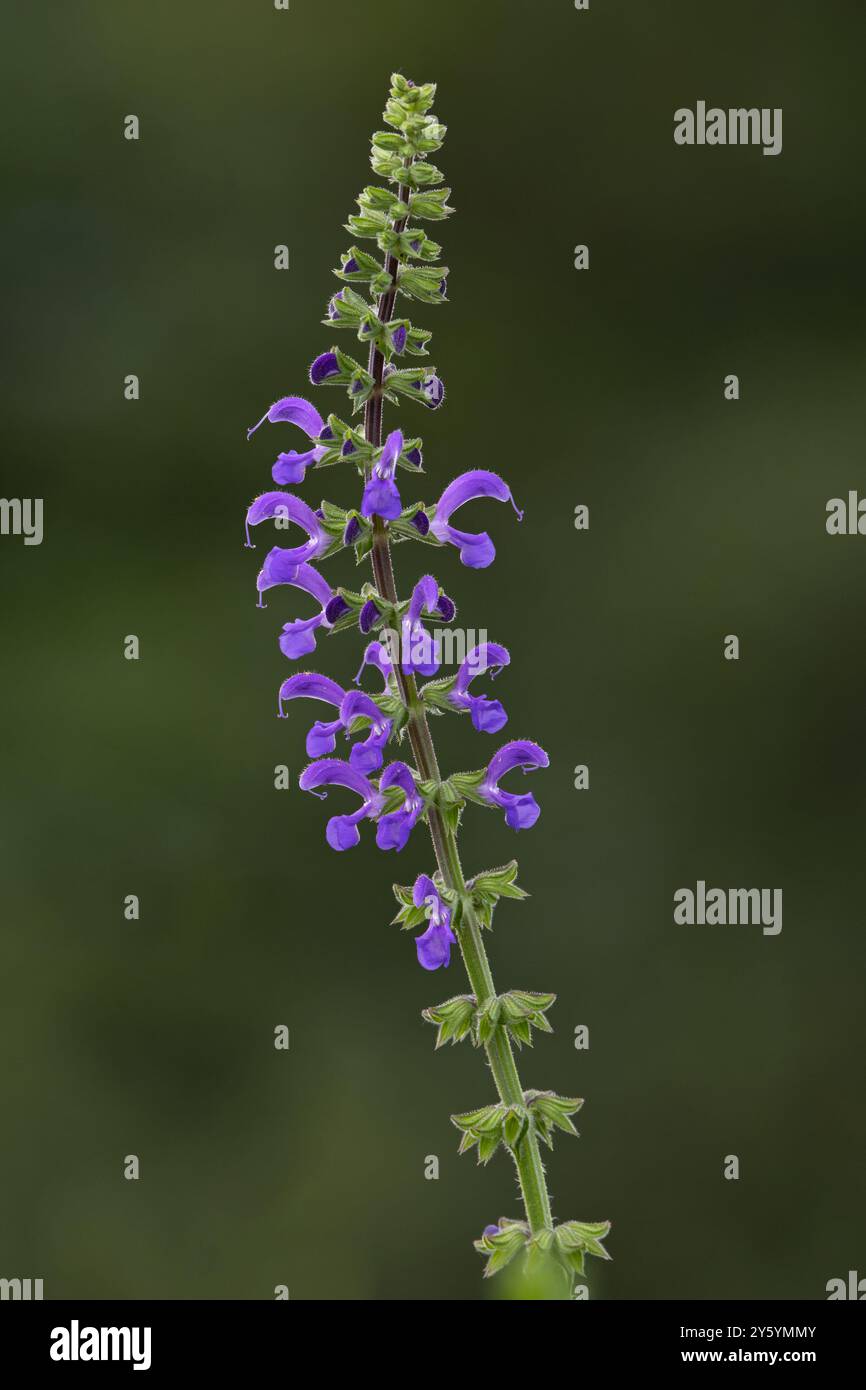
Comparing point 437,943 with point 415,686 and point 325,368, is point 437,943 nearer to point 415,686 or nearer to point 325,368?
point 415,686

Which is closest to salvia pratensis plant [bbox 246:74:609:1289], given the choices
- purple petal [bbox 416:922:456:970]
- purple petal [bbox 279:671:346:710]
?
purple petal [bbox 416:922:456:970]

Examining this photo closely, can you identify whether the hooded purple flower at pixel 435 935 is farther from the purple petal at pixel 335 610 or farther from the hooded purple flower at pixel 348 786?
the purple petal at pixel 335 610

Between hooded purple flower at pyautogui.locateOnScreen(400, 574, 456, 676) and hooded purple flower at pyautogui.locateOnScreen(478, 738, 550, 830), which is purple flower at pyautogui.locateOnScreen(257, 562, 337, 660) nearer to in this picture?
hooded purple flower at pyautogui.locateOnScreen(400, 574, 456, 676)

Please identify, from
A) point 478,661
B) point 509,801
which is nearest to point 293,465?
point 478,661

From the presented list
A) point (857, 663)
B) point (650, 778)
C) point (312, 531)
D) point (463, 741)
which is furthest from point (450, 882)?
point (857, 663)

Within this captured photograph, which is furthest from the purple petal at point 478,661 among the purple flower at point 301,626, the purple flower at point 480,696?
the purple flower at point 301,626

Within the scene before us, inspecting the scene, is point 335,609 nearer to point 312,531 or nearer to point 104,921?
point 312,531

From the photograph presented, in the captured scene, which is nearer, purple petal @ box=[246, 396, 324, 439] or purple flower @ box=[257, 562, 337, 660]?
purple flower @ box=[257, 562, 337, 660]

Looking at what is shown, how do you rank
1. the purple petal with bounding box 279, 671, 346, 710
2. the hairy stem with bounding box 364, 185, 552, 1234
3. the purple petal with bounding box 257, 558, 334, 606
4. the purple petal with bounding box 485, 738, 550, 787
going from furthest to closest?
the purple petal with bounding box 279, 671, 346, 710, the purple petal with bounding box 485, 738, 550, 787, the purple petal with bounding box 257, 558, 334, 606, the hairy stem with bounding box 364, 185, 552, 1234
